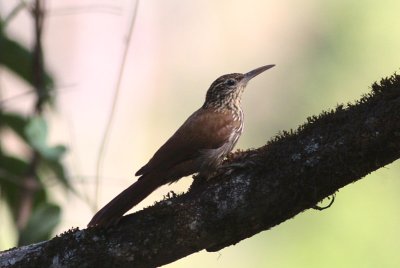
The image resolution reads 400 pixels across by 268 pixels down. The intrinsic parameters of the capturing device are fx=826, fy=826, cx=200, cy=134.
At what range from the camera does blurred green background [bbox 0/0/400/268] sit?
6.49 m

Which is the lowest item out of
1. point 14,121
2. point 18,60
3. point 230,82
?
point 230,82

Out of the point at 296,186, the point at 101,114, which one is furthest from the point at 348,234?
the point at 296,186

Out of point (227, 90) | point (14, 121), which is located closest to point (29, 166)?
point (14, 121)

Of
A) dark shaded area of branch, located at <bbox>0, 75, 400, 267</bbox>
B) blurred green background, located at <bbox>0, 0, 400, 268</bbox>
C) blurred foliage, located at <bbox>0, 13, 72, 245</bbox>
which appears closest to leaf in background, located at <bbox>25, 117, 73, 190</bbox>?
blurred foliage, located at <bbox>0, 13, 72, 245</bbox>

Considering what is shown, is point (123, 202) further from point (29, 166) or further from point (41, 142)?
point (29, 166)

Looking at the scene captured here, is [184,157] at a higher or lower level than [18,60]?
lower

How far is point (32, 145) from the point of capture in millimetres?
3635

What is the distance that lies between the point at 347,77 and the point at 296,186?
4.86 m

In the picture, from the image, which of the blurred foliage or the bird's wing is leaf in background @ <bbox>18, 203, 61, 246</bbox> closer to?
the blurred foliage

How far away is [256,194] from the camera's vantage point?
8.68 feet

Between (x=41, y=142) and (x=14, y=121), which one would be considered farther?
(x=14, y=121)

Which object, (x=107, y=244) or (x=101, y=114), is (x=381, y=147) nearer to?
(x=107, y=244)

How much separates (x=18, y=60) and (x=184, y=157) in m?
1.33

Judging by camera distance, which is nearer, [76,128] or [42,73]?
[42,73]
